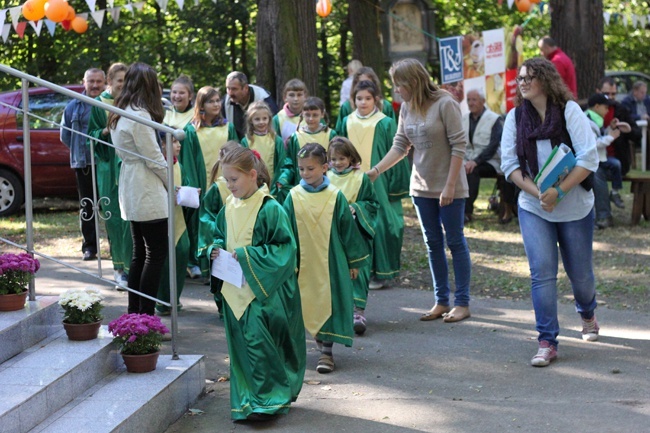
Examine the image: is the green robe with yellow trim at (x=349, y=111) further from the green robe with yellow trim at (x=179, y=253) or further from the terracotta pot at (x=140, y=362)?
the terracotta pot at (x=140, y=362)

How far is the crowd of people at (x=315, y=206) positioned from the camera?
5395mm

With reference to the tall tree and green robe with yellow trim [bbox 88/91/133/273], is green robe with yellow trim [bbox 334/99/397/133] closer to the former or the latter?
green robe with yellow trim [bbox 88/91/133/273]

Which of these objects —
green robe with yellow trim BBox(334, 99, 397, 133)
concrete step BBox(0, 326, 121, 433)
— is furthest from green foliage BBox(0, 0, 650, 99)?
concrete step BBox(0, 326, 121, 433)

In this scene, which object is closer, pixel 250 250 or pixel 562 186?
pixel 250 250

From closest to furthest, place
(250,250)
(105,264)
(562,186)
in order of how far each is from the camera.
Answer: (250,250)
(562,186)
(105,264)

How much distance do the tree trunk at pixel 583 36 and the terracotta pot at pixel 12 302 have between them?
32.8ft

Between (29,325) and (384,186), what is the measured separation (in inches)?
165

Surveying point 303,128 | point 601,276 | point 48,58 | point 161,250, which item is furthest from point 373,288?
point 48,58

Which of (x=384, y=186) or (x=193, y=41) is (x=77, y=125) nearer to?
(x=384, y=186)

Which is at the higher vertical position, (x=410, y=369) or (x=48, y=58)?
(x=48, y=58)

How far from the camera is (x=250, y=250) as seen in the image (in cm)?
532

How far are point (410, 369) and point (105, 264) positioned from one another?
4551 mm

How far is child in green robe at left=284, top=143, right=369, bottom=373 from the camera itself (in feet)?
20.6

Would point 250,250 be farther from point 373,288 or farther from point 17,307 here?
point 373,288
